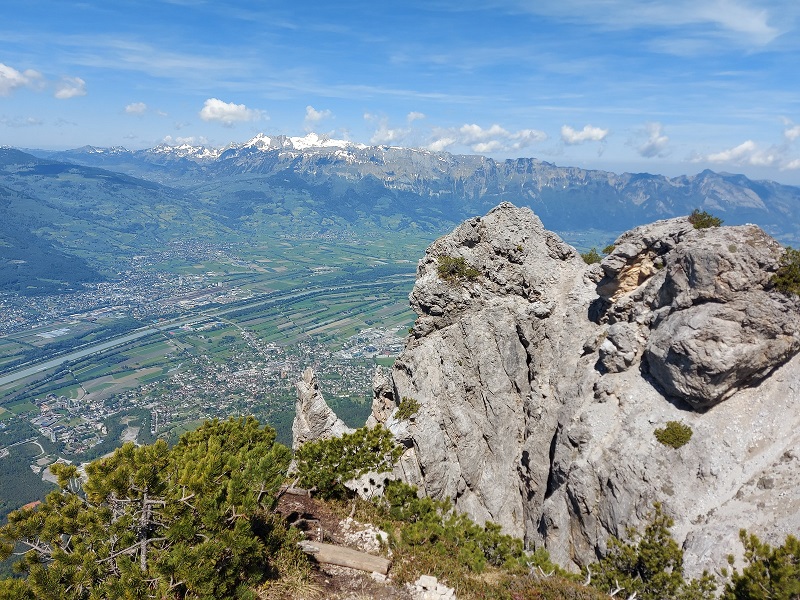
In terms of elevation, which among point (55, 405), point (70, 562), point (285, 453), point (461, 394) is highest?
point (70, 562)

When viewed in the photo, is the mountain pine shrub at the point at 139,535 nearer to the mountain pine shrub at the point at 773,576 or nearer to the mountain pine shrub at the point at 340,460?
→ the mountain pine shrub at the point at 340,460

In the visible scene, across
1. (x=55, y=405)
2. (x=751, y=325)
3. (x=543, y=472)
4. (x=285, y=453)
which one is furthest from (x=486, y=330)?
(x=55, y=405)

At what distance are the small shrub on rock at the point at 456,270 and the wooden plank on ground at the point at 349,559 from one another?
2949cm

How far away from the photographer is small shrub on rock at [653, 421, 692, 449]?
2823 cm

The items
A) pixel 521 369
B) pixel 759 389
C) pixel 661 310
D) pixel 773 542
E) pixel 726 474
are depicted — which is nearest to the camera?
pixel 773 542

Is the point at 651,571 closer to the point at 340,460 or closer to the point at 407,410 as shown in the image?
the point at 340,460

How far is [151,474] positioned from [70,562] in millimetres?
2869

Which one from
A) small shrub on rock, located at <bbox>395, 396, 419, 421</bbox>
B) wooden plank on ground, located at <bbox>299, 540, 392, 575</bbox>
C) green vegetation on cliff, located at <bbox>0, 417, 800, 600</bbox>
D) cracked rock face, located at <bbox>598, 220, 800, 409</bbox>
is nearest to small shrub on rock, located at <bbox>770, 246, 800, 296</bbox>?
cracked rock face, located at <bbox>598, 220, 800, 409</bbox>

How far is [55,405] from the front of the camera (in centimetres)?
15450

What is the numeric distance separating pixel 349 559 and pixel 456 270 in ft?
101

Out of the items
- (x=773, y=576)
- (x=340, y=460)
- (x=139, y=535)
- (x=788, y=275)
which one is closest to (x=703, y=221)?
(x=788, y=275)

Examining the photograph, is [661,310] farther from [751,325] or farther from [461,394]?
[461,394]

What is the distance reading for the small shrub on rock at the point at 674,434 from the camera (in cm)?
2823

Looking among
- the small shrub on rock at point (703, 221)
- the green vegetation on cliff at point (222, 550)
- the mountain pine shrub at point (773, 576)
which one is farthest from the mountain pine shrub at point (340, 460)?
the small shrub on rock at point (703, 221)
